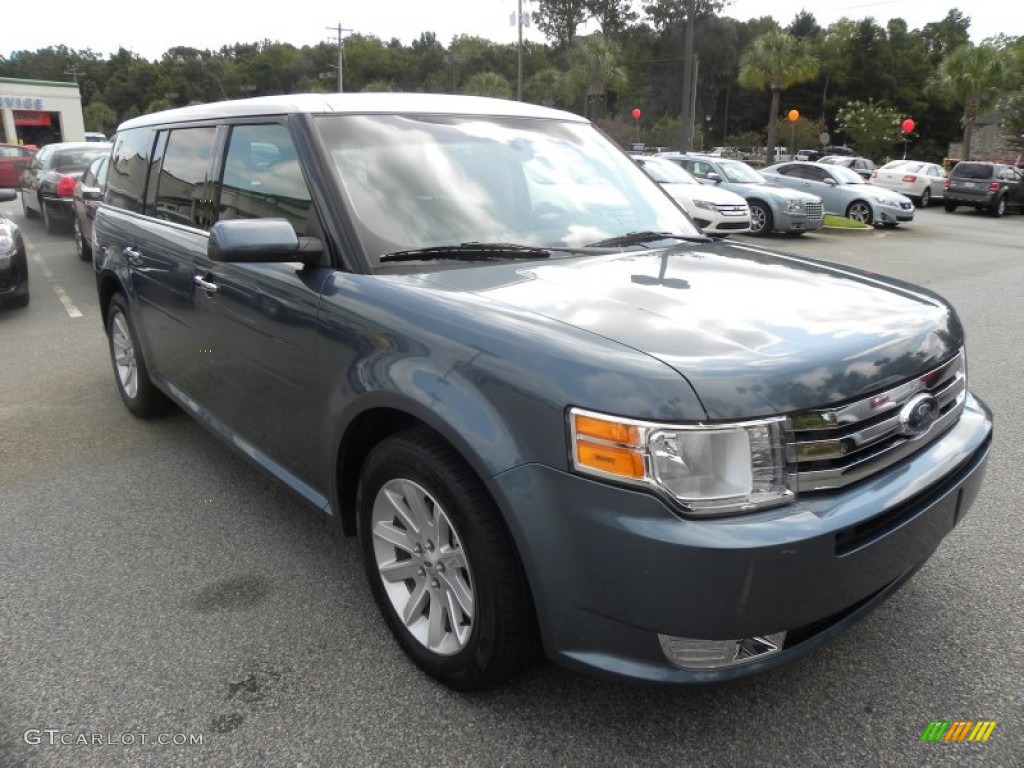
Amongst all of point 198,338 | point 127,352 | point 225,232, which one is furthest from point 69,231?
point 225,232

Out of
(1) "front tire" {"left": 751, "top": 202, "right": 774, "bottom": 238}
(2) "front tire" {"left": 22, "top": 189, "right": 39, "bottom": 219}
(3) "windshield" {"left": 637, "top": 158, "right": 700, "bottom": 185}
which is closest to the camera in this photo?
(3) "windshield" {"left": 637, "top": 158, "right": 700, "bottom": 185}

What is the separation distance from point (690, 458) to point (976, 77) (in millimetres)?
46811

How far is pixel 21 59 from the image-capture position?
97062mm

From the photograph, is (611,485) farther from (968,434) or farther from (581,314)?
(968,434)

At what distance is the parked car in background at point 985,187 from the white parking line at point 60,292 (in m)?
25.9

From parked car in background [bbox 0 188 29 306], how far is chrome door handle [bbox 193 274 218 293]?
5.74 meters

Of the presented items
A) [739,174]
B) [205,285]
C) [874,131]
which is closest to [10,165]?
[739,174]

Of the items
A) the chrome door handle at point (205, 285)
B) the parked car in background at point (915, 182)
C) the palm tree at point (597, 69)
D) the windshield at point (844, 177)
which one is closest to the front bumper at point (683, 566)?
the chrome door handle at point (205, 285)

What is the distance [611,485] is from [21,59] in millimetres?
120428

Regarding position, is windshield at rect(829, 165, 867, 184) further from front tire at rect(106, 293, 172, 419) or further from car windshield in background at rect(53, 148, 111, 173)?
front tire at rect(106, 293, 172, 419)

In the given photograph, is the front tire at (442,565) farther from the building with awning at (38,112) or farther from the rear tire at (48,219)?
the building with awning at (38,112)

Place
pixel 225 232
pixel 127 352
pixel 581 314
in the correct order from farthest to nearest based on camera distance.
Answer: pixel 127 352 < pixel 225 232 < pixel 581 314

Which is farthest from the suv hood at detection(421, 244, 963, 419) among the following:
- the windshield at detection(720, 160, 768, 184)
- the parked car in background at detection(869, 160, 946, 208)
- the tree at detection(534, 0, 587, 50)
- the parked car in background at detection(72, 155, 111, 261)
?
the tree at detection(534, 0, 587, 50)

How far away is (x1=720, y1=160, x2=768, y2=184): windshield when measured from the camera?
17.4 m
